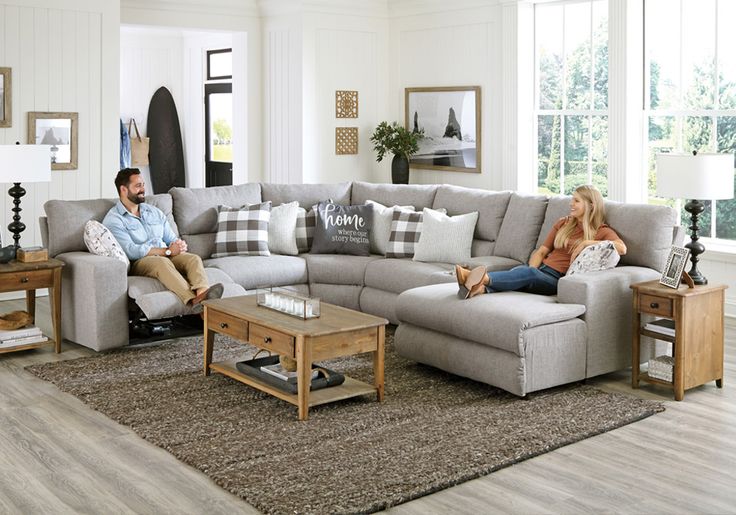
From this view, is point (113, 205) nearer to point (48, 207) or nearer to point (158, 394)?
point (48, 207)

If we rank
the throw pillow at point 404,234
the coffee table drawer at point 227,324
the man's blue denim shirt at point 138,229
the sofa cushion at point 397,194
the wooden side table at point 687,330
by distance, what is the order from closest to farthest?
the wooden side table at point 687,330
the coffee table drawer at point 227,324
the man's blue denim shirt at point 138,229
the throw pillow at point 404,234
the sofa cushion at point 397,194

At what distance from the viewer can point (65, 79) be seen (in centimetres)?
762

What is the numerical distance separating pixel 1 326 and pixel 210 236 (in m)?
1.61

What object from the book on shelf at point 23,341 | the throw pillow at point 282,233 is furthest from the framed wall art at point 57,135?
the book on shelf at point 23,341

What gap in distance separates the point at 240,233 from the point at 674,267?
305 cm

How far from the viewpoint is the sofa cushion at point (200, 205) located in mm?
6664

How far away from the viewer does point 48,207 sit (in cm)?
605

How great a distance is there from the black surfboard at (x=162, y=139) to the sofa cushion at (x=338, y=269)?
452 centimetres

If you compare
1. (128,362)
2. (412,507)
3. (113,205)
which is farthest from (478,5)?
(412,507)

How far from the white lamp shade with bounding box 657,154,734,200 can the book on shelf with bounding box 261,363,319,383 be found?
2.04 metres

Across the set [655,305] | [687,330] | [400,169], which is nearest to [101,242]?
[655,305]

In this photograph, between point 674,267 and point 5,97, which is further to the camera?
point 5,97

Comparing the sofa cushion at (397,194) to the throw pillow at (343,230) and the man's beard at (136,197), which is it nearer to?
the throw pillow at (343,230)

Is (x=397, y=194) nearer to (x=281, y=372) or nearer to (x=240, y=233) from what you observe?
(x=240, y=233)
